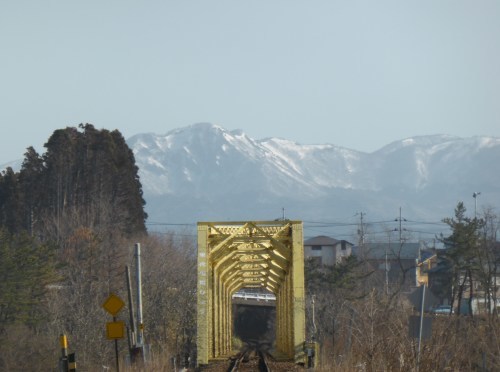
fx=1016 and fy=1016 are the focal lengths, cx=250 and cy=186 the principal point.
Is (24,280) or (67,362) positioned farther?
(24,280)

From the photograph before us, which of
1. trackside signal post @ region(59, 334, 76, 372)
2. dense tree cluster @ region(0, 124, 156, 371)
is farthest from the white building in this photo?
trackside signal post @ region(59, 334, 76, 372)

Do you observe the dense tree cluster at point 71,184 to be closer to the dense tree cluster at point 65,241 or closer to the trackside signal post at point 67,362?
the dense tree cluster at point 65,241

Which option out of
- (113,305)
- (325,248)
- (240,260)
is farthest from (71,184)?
(325,248)

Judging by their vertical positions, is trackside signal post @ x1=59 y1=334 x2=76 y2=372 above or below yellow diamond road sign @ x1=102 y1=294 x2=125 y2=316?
below

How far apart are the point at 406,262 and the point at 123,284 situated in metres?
79.3

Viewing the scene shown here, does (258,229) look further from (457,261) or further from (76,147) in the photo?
(76,147)

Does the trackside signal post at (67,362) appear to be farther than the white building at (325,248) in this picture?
No

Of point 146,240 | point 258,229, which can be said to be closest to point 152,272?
point 146,240

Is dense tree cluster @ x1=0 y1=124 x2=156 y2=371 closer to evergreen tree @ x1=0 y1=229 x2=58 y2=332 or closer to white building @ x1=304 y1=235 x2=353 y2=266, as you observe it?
evergreen tree @ x1=0 y1=229 x2=58 y2=332

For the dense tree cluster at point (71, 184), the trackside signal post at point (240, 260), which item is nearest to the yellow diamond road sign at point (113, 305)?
the trackside signal post at point (240, 260)

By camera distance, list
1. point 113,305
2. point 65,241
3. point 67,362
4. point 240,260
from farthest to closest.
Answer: point 65,241
point 240,260
point 113,305
point 67,362

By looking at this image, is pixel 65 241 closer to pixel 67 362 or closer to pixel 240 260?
pixel 240 260

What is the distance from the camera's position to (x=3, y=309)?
5091 cm

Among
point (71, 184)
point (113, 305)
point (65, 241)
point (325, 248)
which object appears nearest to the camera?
point (113, 305)
